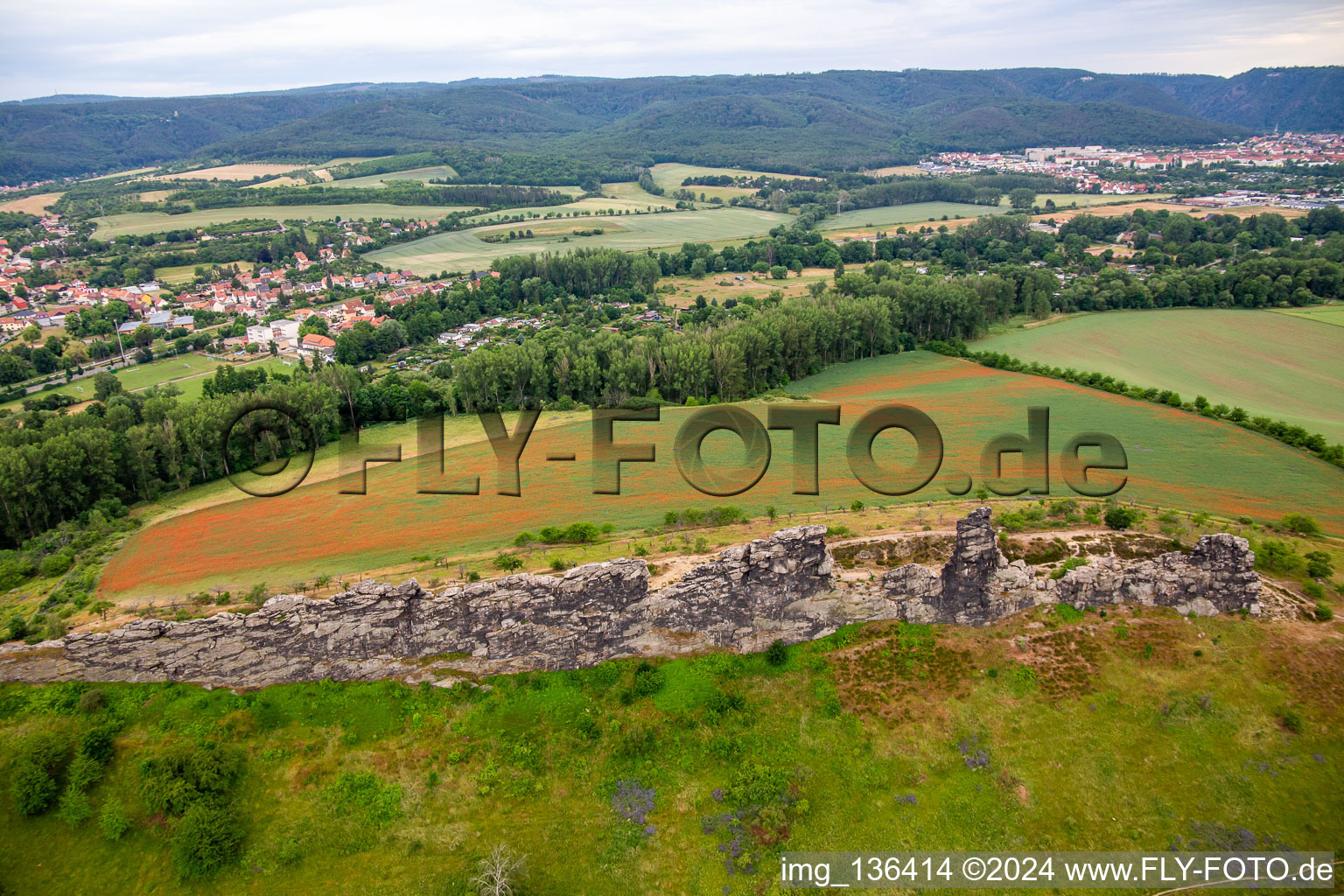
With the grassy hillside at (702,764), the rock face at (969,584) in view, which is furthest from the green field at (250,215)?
the rock face at (969,584)

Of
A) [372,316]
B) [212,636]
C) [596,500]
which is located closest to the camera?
[212,636]

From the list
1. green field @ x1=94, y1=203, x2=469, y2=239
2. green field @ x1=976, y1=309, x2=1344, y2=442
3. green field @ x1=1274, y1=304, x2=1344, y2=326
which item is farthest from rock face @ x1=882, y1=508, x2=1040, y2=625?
green field @ x1=94, y1=203, x2=469, y2=239

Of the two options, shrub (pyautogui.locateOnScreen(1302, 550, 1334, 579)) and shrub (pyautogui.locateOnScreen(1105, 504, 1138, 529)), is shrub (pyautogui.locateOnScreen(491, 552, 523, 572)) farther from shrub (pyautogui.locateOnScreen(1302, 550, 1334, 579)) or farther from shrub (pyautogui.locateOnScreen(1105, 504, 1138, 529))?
shrub (pyautogui.locateOnScreen(1302, 550, 1334, 579))

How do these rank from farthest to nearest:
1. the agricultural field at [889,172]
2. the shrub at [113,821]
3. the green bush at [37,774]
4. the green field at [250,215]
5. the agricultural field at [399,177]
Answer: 1. the agricultural field at [889,172]
2. the agricultural field at [399,177]
3. the green field at [250,215]
4. the green bush at [37,774]
5. the shrub at [113,821]

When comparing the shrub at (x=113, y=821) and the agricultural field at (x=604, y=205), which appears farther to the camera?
the agricultural field at (x=604, y=205)

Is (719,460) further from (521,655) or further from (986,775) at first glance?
(986,775)

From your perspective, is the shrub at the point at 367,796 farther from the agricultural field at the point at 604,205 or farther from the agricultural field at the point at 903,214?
the agricultural field at the point at 604,205

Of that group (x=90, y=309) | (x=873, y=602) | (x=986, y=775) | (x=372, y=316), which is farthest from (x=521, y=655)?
(x=90, y=309)

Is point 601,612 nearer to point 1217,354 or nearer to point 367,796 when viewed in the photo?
point 367,796
